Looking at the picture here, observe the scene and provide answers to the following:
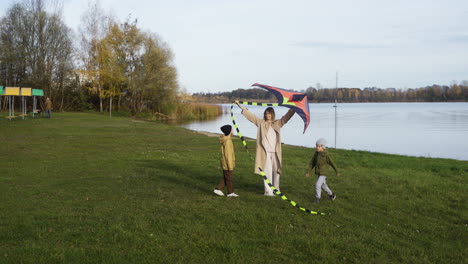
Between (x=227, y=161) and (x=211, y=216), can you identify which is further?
(x=227, y=161)

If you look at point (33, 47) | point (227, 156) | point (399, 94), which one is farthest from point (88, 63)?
point (399, 94)

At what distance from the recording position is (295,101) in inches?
387

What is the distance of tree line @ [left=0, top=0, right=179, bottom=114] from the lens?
50.3 meters

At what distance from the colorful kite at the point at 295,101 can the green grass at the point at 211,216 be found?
2.00 meters

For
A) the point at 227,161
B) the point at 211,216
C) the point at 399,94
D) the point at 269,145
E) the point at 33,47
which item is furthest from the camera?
the point at 399,94

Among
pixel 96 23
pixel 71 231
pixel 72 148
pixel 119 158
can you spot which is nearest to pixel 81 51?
pixel 96 23

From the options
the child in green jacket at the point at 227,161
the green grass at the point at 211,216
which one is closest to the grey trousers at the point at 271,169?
the green grass at the point at 211,216

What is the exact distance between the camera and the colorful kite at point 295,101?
9.66 metres

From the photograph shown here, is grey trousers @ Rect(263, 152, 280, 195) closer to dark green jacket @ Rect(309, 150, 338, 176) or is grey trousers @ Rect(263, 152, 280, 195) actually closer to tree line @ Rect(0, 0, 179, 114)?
dark green jacket @ Rect(309, 150, 338, 176)

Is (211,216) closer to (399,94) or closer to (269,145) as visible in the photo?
(269,145)

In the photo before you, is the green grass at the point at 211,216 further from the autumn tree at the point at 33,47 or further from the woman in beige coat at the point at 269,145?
the autumn tree at the point at 33,47

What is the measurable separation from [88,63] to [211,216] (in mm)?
53617

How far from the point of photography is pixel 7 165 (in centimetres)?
1370

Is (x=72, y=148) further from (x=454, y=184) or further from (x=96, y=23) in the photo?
(x=96, y=23)
